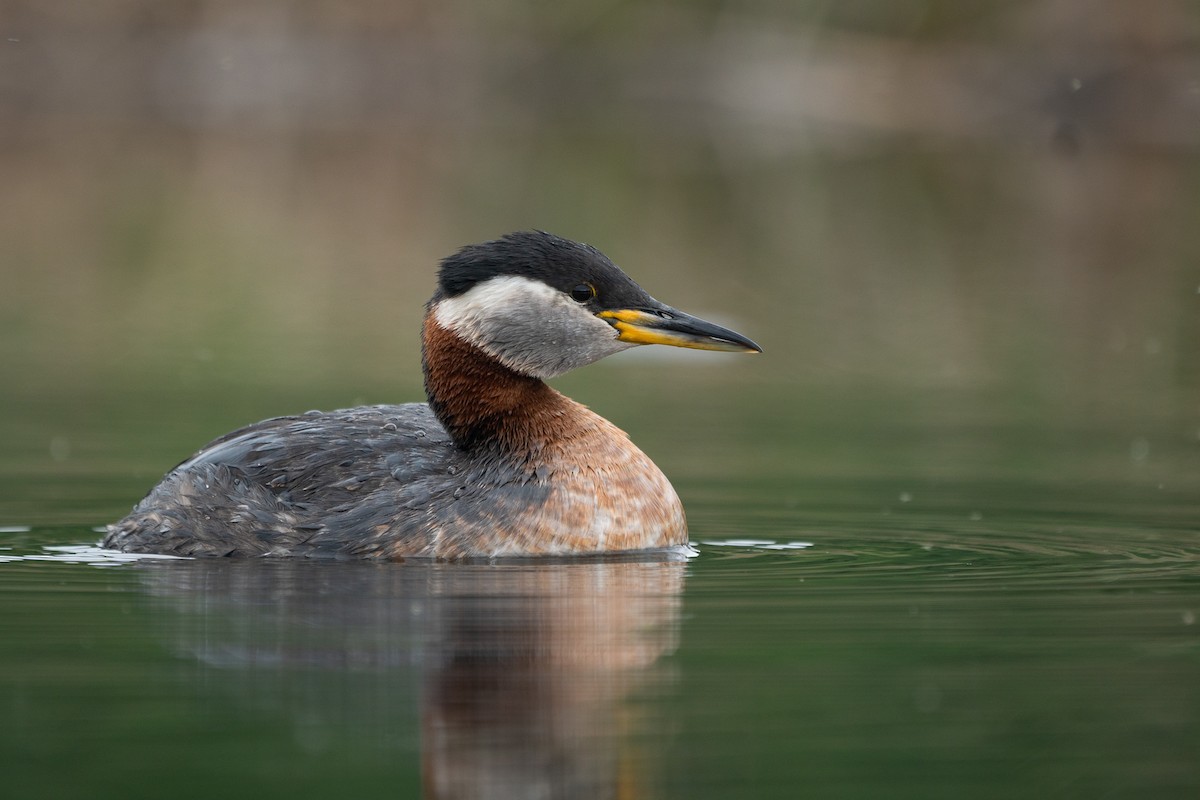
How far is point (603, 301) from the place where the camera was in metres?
9.11

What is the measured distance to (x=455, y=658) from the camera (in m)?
6.32

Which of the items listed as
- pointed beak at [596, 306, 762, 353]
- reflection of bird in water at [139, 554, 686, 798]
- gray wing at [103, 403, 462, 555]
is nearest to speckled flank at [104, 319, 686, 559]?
gray wing at [103, 403, 462, 555]

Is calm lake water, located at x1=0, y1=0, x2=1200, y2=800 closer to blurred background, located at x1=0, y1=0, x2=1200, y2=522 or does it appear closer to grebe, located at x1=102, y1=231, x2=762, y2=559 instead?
blurred background, located at x1=0, y1=0, x2=1200, y2=522

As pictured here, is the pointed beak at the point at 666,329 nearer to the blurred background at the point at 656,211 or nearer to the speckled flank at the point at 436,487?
the speckled flank at the point at 436,487

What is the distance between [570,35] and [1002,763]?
41.1 meters

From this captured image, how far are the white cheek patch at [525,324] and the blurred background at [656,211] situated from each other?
2.10 meters

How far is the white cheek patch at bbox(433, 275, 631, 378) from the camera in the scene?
902 centimetres

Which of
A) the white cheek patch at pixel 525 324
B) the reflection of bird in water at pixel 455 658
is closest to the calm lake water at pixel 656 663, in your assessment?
the reflection of bird in water at pixel 455 658

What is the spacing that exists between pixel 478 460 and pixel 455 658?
2776 mm

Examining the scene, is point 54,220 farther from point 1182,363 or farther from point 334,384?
point 1182,363

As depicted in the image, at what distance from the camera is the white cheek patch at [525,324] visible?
9.02m

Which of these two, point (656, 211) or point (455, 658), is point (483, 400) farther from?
point (656, 211)

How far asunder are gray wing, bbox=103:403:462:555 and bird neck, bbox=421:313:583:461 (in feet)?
0.54

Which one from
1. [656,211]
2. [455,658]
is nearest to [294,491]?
[455,658]
